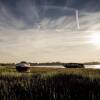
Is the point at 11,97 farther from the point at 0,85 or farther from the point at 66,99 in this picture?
the point at 0,85

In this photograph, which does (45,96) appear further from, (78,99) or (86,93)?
(86,93)

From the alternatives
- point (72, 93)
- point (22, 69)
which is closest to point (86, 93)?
point (72, 93)

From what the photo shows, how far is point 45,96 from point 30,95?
0.49 m

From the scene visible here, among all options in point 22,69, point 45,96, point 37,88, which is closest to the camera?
point 45,96

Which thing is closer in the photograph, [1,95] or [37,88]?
[1,95]

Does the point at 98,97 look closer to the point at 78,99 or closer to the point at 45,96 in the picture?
the point at 78,99

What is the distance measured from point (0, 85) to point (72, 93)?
283 cm

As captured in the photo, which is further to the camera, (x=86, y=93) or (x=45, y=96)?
(x=86, y=93)

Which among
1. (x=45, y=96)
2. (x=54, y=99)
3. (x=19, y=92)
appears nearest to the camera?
(x=54, y=99)

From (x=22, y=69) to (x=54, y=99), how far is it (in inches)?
1742

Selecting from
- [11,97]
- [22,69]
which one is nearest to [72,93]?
[11,97]

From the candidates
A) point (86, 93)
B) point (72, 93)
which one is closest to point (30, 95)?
point (72, 93)

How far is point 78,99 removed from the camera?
22.7ft

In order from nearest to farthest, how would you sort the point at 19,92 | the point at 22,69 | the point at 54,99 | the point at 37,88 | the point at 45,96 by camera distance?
1. the point at 54,99
2. the point at 45,96
3. the point at 19,92
4. the point at 37,88
5. the point at 22,69
